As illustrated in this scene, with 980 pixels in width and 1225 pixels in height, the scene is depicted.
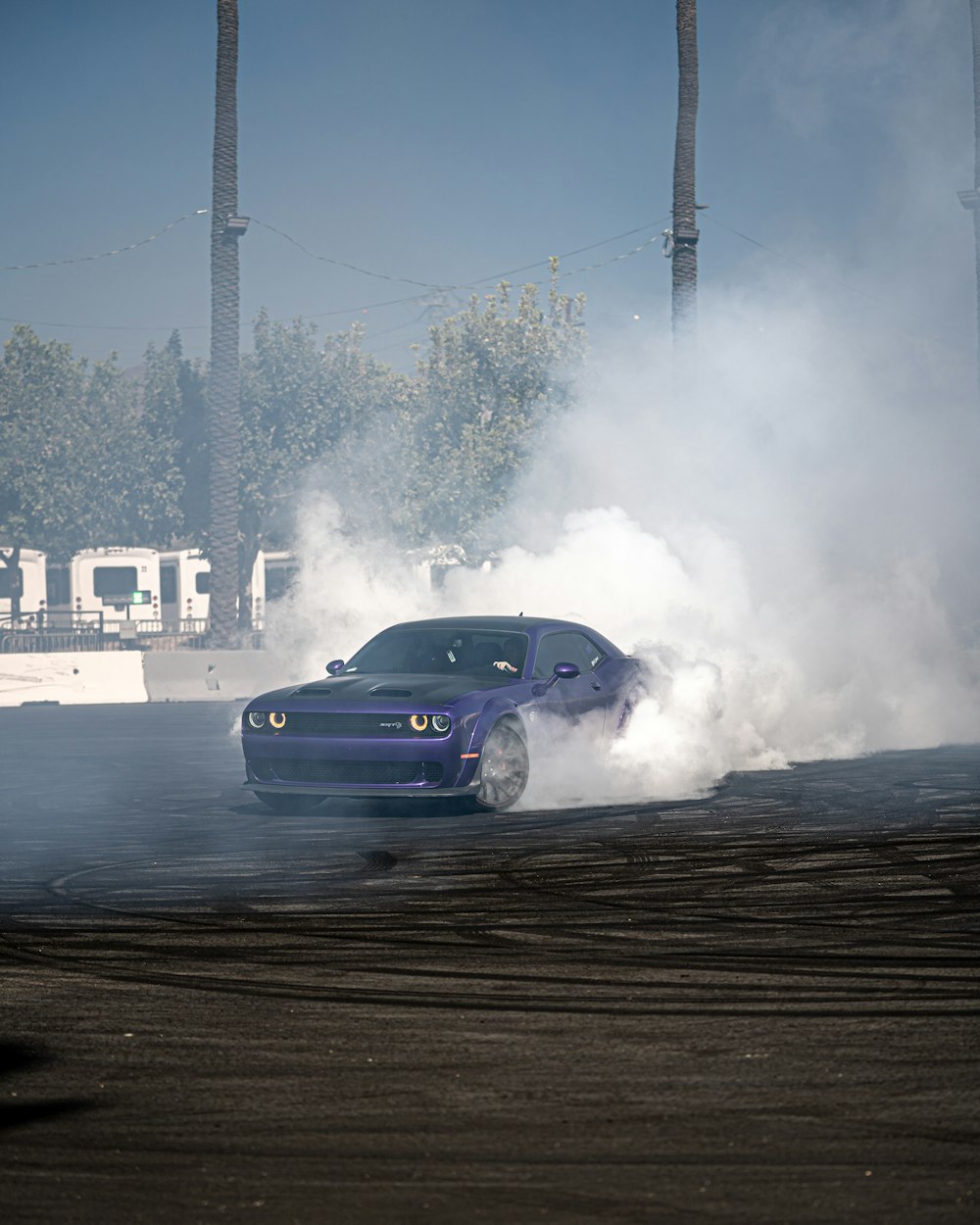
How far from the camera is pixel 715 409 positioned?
92.2ft

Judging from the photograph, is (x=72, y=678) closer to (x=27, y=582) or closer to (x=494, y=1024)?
(x=494, y=1024)

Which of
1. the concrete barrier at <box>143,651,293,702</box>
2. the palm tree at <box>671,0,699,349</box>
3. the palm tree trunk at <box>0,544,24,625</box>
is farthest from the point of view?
the palm tree trunk at <box>0,544,24,625</box>

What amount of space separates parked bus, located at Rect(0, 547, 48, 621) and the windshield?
5414 centimetres

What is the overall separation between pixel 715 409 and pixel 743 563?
17.5 ft

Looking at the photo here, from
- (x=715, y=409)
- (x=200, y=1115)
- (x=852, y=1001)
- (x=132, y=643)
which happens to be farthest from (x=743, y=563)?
(x=132, y=643)

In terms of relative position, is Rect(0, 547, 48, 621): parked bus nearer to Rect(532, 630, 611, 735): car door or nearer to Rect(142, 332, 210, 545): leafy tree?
Rect(142, 332, 210, 545): leafy tree

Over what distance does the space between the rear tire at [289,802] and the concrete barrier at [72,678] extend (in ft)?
50.3

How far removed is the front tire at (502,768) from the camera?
1343cm

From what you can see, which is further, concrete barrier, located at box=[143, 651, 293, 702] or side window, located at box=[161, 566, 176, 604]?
side window, located at box=[161, 566, 176, 604]

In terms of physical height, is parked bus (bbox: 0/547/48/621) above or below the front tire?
above

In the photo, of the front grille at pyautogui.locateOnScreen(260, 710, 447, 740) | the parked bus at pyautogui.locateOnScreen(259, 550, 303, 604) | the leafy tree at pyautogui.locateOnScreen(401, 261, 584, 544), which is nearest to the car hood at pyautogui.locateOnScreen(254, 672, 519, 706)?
the front grille at pyautogui.locateOnScreen(260, 710, 447, 740)

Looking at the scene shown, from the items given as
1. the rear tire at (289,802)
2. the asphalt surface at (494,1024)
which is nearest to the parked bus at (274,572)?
the rear tire at (289,802)

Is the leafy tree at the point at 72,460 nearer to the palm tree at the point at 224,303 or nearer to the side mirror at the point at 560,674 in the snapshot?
the palm tree at the point at 224,303

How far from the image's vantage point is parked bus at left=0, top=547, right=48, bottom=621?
222 ft
